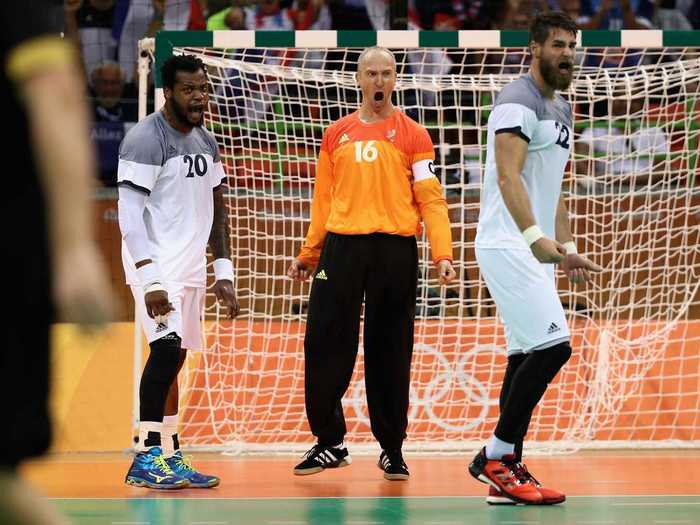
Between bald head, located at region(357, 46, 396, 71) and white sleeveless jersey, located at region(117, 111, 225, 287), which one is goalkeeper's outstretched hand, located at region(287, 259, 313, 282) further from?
bald head, located at region(357, 46, 396, 71)

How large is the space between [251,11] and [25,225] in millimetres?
10018

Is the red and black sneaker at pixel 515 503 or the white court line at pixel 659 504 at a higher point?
the red and black sneaker at pixel 515 503

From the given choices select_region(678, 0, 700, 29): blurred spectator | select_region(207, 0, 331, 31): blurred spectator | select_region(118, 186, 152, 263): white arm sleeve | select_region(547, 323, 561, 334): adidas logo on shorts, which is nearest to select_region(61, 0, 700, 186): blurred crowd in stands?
select_region(207, 0, 331, 31): blurred spectator

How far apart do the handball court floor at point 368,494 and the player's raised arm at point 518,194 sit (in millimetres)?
1127

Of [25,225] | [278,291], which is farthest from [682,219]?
[25,225]

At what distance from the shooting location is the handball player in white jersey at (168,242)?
244 inches

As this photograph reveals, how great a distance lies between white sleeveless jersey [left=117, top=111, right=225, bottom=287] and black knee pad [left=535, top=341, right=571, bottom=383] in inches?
74.9

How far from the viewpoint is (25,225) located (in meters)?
2.41

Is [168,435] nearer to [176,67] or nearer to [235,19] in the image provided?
[176,67]

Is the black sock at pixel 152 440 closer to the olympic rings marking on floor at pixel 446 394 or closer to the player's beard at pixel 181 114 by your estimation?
the player's beard at pixel 181 114

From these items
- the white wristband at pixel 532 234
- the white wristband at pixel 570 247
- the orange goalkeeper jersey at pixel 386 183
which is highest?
the orange goalkeeper jersey at pixel 386 183

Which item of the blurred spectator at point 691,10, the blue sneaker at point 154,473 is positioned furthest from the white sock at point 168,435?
the blurred spectator at point 691,10

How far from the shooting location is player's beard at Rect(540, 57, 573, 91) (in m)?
5.60

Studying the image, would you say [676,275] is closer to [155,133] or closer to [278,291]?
[278,291]
